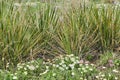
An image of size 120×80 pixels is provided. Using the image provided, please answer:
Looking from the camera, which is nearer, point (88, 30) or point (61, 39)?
point (61, 39)

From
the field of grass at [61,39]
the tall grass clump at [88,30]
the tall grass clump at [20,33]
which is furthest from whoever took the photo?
the tall grass clump at [88,30]

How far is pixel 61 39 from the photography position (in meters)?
5.29

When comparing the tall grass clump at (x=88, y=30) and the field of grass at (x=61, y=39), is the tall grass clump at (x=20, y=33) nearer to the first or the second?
the field of grass at (x=61, y=39)

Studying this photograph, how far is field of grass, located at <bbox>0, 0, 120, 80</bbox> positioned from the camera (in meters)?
4.61

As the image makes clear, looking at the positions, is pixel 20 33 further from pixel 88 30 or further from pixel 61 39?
pixel 88 30

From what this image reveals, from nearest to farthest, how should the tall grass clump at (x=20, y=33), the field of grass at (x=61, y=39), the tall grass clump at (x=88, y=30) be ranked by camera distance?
1. the field of grass at (x=61, y=39)
2. the tall grass clump at (x=20, y=33)
3. the tall grass clump at (x=88, y=30)

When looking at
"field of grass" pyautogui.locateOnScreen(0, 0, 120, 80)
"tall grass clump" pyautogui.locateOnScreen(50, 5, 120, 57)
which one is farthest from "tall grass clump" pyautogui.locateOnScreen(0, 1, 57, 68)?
"tall grass clump" pyautogui.locateOnScreen(50, 5, 120, 57)

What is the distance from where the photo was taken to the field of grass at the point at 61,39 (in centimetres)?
461

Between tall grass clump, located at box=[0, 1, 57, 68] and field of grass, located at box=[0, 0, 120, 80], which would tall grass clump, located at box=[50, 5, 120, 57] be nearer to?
Answer: field of grass, located at box=[0, 0, 120, 80]

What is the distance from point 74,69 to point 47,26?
135 centimetres

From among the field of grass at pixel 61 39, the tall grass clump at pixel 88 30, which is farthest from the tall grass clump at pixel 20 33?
the tall grass clump at pixel 88 30

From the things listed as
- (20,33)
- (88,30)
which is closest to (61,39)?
(88,30)

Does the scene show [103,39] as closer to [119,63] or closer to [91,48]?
[91,48]

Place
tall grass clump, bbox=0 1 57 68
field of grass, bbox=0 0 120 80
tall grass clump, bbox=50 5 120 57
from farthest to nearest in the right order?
tall grass clump, bbox=50 5 120 57, tall grass clump, bbox=0 1 57 68, field of grass, bbox=0 0 120 80
